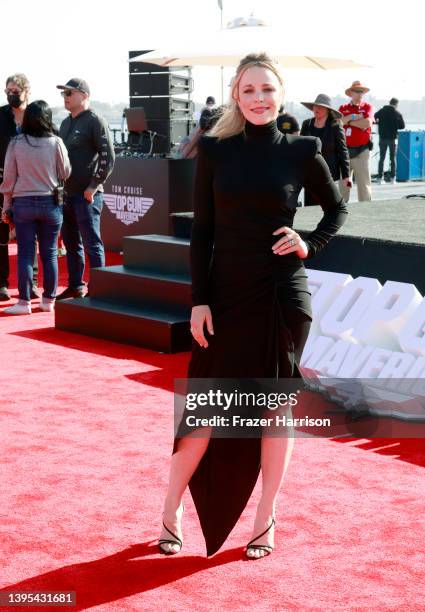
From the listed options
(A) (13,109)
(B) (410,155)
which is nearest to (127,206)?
(A) (13,109)

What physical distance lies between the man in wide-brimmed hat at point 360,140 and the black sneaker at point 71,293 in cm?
520

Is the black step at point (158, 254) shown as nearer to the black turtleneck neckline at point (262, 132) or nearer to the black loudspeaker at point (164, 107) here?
the black turtleneck neckline at point (262, 132)

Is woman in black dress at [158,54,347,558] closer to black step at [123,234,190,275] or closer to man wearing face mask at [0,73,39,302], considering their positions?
black step at [123,234,190,275]

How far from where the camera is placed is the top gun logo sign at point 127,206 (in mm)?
11344

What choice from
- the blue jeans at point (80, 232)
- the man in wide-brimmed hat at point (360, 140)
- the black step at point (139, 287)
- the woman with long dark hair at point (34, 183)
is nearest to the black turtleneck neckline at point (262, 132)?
the black step at point (139, 287)

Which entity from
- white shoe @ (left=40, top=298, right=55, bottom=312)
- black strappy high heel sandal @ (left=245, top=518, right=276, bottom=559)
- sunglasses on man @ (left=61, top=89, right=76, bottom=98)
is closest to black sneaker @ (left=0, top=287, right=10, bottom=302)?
white shoe @ (left=40, top=298, right=55, bottom=312)

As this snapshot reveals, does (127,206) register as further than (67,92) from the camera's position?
Yes

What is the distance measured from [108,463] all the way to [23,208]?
3.87 metres

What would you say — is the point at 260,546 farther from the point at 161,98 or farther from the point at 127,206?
the point at 161,98

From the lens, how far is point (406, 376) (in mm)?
5438

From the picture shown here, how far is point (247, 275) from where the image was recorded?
11.0 feet

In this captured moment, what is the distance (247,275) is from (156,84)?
662 inches

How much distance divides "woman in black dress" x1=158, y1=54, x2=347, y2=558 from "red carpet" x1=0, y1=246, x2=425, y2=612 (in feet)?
0.66

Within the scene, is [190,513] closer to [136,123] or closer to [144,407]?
[144,407]
